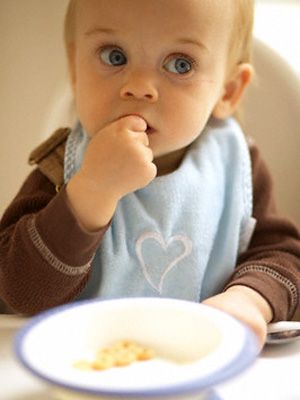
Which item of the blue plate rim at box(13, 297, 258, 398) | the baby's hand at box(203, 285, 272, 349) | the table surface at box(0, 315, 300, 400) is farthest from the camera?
the baby's hand at box(203, 285, 272, 349)

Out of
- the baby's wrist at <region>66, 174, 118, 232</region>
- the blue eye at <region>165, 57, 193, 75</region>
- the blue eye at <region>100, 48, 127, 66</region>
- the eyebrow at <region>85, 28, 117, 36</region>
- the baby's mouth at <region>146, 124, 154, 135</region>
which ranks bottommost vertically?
the baby's wrist at <region>66, 174, 118, 232</region>

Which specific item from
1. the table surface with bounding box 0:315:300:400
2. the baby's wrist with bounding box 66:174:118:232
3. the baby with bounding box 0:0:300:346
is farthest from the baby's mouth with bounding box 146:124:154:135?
the table surface with bounding box 0:315:300:400

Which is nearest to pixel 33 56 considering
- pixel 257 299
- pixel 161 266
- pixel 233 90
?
pixel 233 90

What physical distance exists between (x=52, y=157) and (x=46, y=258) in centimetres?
20

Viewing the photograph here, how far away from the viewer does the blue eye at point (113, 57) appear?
0.71 metres

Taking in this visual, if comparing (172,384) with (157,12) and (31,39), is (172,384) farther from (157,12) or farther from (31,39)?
(31,39)

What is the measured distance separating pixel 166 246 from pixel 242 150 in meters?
0.20

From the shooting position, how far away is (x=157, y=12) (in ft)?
2.20

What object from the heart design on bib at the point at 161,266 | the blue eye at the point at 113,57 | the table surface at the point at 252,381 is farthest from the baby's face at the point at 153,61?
the table surface at the point at 252,381

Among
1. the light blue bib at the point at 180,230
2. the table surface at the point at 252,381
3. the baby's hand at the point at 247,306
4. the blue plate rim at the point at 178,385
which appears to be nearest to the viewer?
the blue plate rim at the point at 178,385

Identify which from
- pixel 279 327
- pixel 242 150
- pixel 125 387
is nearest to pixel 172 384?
pixel 125 387

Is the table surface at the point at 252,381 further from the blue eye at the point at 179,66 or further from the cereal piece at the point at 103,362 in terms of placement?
the blue eye at the point at 179,66

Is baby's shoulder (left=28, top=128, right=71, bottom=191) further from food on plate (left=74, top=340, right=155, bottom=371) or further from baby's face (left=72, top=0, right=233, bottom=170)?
food on plate (left=74, top=340, right=155, bottom=371)

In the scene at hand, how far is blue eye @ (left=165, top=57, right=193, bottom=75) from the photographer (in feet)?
2.33
